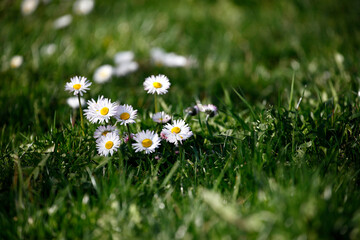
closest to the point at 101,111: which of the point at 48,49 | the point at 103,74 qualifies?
the point at 103,74

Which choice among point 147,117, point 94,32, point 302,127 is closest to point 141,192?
point 147,117

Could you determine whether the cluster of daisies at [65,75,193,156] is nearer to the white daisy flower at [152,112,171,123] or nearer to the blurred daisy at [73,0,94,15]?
the white daisy flower at [152,112,171,123]

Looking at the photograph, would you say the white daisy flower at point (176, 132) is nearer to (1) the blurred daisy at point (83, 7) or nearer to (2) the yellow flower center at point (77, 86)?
(2) the yellow flower center at point (77, 86)

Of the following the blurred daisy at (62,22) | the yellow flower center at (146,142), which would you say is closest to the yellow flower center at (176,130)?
the yellow flower center at (146,142)

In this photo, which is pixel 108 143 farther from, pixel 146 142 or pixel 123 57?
pixel 123 57

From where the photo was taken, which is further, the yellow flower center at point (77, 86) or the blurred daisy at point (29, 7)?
the blurred daisy at point (29, 7)

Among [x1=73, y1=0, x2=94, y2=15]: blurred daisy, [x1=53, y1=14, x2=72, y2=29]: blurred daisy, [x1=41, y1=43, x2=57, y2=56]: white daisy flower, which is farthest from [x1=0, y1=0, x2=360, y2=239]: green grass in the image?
[x1=73, y1=0, x2=94, y2=15]: blurred daisy
